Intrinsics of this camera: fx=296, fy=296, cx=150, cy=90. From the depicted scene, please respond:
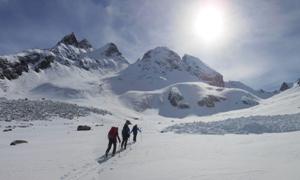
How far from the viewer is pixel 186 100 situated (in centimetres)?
15000

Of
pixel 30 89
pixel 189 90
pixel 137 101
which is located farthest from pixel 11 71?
pixel 189 90

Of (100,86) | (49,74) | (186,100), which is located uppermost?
(49,74)

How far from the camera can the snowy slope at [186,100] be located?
138000 mm

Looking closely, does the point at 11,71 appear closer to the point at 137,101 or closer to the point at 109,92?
the point at 109,92

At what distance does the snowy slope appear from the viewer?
453 ft

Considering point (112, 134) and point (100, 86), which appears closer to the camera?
point (112, 134)

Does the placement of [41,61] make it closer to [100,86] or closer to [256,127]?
[100,86]

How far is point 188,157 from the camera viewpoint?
15695 millimetres

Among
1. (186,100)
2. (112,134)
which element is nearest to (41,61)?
(186,100)

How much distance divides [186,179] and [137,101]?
129 metres

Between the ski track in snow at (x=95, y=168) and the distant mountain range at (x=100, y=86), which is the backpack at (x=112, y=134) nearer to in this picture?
the ski track in snow at (x=95, y=168)

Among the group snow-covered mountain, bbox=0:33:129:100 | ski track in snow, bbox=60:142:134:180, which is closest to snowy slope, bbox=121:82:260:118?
snow-covered mountain, bbox=0:33:129:100

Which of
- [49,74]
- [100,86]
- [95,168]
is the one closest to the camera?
[95,168]

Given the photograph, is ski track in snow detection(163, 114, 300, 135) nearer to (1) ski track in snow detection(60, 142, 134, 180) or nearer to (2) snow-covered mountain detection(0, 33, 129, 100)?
(1) ski track in snow detection(60, 142, 134, 180)
